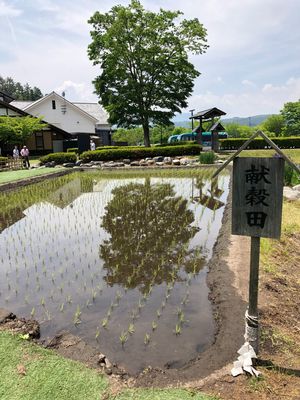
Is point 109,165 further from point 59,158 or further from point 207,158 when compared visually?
point 207,158

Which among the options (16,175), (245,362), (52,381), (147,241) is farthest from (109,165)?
(245,362)

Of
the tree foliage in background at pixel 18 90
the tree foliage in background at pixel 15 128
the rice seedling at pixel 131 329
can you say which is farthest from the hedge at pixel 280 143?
the tree foliage in background at pixel 18 90

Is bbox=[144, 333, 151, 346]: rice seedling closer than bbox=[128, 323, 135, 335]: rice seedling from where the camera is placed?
Yes

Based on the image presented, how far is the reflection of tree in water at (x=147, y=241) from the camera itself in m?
5.61

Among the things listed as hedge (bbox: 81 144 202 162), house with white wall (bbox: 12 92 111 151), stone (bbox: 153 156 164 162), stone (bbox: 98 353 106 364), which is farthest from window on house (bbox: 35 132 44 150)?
stone (bbox: 98 353 106 364)

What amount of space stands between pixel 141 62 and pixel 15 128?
12.7 metres

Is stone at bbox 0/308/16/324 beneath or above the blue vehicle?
beneath

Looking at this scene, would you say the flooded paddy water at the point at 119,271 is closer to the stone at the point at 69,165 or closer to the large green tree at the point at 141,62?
the stone at the point at 69,165

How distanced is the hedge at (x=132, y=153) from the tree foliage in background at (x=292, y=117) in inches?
1389

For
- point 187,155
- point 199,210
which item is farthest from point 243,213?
point 187,155

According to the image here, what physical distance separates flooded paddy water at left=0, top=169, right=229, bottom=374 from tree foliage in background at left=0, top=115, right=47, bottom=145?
17.3 metres

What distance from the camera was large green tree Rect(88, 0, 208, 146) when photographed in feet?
95.7

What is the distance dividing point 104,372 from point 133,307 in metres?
1.38

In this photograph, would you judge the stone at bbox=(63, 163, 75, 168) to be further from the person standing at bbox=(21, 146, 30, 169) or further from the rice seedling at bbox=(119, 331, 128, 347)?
the rice seedling at bbox=(119, 331, 128, 347)
